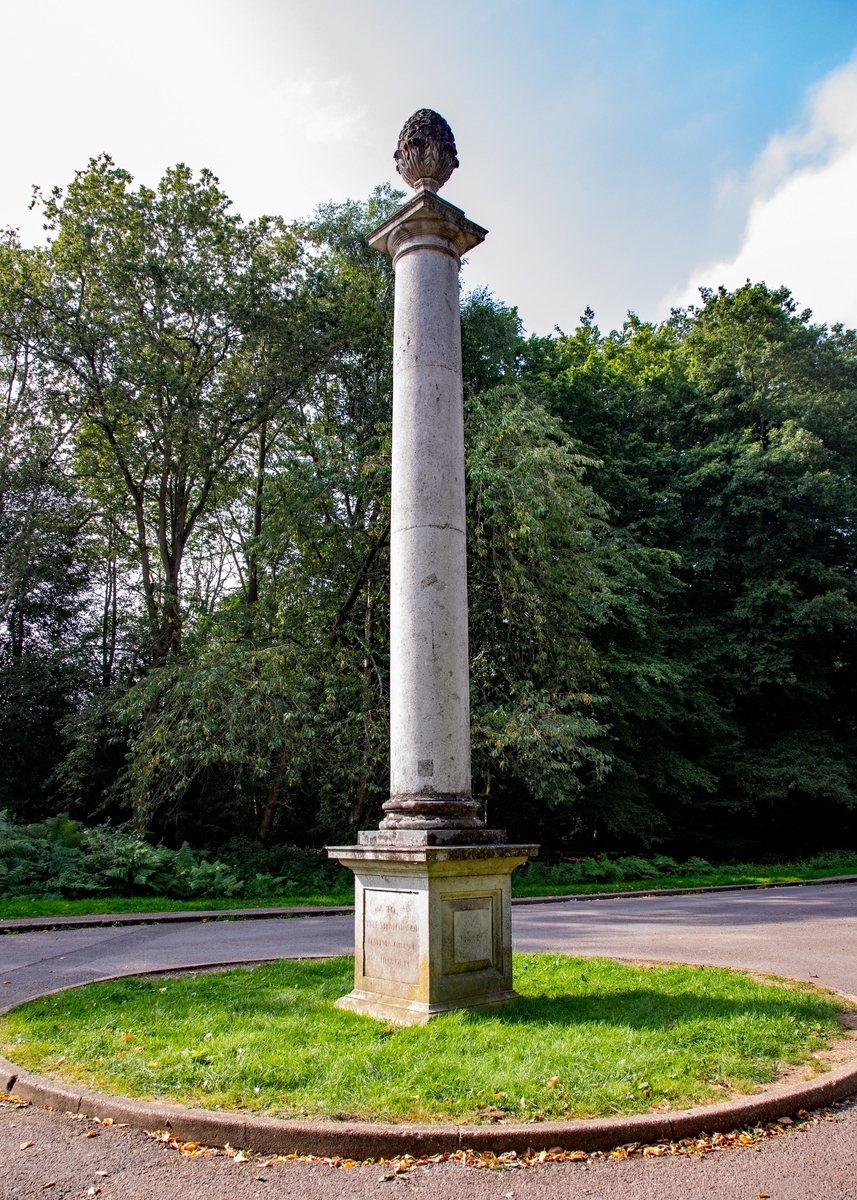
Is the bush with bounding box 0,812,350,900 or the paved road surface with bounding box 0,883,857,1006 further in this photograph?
the bush with bounding box 0,812,350,900

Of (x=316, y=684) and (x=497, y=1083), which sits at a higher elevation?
(x=316, y=684)

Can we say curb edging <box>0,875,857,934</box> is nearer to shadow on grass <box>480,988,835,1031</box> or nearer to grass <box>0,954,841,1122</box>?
grass <box>0,954,841,1122</box>

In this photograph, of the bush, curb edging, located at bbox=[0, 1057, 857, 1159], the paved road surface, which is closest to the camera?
curb edging, located at bbox=[0, 1057, 857, 1159]

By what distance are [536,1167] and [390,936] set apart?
2.79 metres

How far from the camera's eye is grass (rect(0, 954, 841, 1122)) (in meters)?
4.33

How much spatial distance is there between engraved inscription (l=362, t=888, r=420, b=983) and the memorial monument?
0.01 metres

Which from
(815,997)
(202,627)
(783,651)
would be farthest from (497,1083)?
(783,651)

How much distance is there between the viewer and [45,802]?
21.2m

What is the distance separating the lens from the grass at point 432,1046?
4.33m

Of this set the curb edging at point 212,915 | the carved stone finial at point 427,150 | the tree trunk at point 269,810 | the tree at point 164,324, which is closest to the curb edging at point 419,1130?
the carved stone finial at point 427,150

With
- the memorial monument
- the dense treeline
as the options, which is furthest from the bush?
the memorial monument

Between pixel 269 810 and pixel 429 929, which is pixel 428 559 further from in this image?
pixel 269 810

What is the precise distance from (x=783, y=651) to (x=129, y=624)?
770 inches

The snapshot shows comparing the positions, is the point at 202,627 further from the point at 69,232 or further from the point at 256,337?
the point at 69,232
